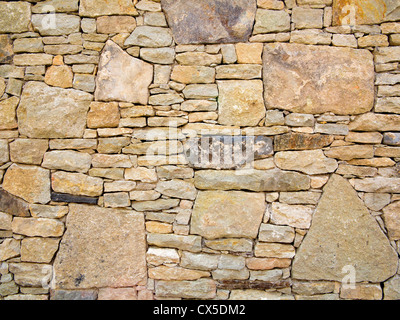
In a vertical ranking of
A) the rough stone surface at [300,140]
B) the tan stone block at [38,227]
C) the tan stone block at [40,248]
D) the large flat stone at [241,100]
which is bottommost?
the tan stone block at [40,248]

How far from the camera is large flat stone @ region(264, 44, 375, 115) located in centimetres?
207

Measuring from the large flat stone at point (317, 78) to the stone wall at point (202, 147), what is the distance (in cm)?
1

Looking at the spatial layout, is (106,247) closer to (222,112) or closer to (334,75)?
(222,112)

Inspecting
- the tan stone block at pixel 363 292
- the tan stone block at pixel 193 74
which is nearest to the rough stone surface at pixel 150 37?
the tan stone block at pixel 193 74

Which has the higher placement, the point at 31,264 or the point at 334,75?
the point at 334,75

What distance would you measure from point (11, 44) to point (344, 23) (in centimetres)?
277

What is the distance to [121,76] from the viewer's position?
6.84 ft

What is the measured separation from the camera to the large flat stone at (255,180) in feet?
6.88

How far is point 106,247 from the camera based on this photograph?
2174mm

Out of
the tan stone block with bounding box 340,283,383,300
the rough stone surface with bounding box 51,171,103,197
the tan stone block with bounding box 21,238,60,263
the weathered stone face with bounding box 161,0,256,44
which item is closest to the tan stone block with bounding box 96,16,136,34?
the weathered stone face with bounding box 161,0,256,44

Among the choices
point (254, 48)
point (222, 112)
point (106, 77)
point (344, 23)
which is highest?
point (344, 23)

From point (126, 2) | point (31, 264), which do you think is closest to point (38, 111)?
point (126, 2)

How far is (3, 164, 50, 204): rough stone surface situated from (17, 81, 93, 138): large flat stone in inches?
12.7

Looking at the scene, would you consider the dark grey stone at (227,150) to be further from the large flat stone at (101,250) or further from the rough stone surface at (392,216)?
the rough stone surface at (392,216)
